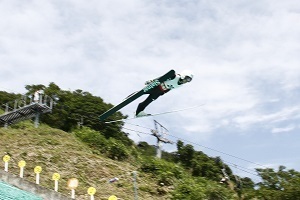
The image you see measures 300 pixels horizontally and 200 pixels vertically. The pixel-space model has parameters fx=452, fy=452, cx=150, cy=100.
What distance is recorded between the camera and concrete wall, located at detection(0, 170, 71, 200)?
15602 millimetres

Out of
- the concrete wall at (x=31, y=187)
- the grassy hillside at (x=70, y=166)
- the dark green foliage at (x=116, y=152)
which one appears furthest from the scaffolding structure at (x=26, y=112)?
the concrete wall at (x=31, y=187)

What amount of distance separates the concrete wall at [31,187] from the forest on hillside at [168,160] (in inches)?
261

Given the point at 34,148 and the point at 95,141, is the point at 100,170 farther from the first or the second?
the point at 95,141

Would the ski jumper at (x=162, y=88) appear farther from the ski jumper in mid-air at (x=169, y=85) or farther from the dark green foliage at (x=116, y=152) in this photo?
the dark green foliage at (x=116, y=152)

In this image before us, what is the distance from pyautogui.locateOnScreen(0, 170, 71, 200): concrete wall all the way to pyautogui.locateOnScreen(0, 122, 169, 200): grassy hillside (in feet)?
8.55

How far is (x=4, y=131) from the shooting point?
90.7 ft

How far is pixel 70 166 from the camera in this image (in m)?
22.8

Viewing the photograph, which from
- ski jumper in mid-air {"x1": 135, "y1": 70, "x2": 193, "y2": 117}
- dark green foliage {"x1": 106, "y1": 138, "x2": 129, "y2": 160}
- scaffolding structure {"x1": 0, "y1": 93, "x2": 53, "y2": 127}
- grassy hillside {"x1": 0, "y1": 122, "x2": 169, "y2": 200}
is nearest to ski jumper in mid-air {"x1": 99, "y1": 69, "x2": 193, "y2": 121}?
ski jumper in mid-air {"x1": 135, "y1": 70, "x2": 193, "y2": 117}

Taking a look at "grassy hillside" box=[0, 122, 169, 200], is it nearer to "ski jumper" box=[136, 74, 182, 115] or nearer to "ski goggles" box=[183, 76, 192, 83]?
"ski jumper" box=[136, 74, 182, 115]

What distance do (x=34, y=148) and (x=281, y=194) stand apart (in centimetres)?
1303

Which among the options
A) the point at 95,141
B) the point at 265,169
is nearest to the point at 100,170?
the point at 95,141

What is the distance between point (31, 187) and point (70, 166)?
702 cm

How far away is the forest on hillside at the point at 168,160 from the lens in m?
22.4

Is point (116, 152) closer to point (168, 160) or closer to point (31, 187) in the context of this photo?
point (168, 160)
